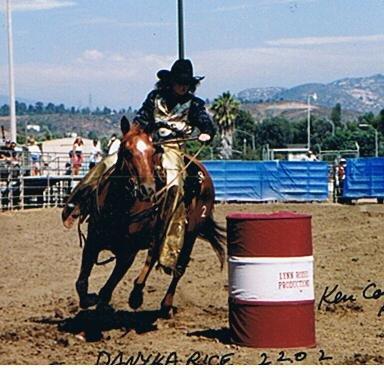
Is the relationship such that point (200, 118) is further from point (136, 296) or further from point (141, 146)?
point (136, 296)

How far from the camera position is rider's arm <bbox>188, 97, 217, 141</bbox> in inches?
381

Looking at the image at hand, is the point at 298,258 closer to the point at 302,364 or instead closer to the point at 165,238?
the point at 302,364

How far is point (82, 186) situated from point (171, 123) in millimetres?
1001

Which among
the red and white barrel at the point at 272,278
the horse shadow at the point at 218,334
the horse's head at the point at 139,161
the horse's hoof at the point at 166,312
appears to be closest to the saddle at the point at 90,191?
the horse's head at the point at 139,161

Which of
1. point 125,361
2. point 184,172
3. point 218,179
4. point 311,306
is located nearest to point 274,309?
point 311,306

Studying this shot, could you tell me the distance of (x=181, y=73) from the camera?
952 centimetres

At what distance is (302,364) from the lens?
7.51 metres

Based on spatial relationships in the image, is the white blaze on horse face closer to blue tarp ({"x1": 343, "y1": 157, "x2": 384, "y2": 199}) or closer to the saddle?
the saddle

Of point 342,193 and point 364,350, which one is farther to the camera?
point 342,193

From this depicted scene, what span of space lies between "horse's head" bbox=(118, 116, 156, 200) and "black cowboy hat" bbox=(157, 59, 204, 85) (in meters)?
0.85

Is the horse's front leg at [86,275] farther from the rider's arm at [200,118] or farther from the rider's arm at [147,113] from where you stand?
the rider's arm at [200,118]

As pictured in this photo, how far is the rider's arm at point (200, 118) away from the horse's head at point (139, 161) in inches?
35.2

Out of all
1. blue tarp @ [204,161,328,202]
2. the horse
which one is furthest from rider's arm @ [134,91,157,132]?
blue tarp @ [204,161,328,202]

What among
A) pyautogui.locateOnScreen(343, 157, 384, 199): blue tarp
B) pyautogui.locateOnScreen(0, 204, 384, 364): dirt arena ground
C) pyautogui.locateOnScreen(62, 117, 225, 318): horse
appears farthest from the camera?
pyautogui.locateOnScreen(343, 157, 384, 199): blue tarp
